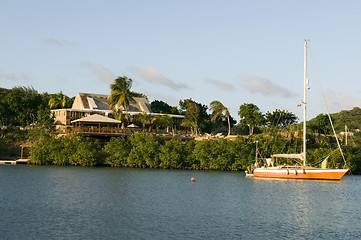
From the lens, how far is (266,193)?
45219 millimetres

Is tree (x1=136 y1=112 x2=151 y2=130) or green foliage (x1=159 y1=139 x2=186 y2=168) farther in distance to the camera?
tree (x1=136 y1=112 x2=151 y2=130)

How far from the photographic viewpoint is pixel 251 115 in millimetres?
97562

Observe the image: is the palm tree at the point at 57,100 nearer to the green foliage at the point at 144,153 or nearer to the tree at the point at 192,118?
the tree at the point at 192,118

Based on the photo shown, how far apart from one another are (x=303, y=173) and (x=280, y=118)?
42.4 metres

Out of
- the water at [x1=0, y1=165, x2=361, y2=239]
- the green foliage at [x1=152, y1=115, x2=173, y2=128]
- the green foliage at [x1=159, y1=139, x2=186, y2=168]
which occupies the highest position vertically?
the green foliage at [x1=152, y1=115, x2=173, y2=128]

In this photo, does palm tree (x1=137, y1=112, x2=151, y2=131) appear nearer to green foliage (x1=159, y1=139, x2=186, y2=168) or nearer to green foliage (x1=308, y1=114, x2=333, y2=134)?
green foliage (x1=159, y1=139, x2=186, y2=168)

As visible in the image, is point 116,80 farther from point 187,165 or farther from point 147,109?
point 187,165

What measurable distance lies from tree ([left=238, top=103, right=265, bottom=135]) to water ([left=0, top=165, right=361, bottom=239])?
42.8 metres

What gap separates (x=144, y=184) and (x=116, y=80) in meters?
45.0

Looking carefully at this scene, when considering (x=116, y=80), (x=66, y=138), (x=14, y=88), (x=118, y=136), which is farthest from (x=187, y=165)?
(x=14, y=88)

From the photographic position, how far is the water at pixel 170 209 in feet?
85.7

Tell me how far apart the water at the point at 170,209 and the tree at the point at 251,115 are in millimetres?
42822

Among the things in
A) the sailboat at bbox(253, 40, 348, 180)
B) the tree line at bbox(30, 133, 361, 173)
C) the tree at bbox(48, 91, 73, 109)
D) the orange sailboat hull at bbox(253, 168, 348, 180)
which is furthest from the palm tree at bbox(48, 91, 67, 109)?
the orange sailboat hull at bbox(253, 168, 348, 180)

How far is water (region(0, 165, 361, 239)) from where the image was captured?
26.1 metres
